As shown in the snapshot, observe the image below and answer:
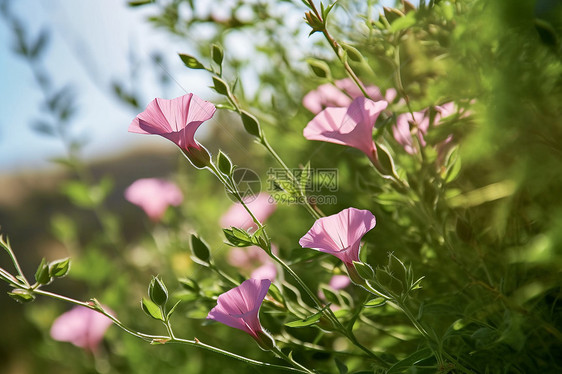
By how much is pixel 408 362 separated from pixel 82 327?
58cm

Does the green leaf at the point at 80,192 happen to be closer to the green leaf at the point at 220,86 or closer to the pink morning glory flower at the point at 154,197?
the pink morning glory flower at the point at 154,197

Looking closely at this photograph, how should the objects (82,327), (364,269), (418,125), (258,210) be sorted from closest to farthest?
1. (364,269)
2. (418,125)
3. (258,210)
4. (82,327)

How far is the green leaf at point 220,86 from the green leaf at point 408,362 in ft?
0.61

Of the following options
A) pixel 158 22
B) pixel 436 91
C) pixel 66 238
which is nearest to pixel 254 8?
pixel 158 22

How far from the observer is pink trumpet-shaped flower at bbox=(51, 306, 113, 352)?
0.70m

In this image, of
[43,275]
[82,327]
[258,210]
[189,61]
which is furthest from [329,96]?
[82,327]

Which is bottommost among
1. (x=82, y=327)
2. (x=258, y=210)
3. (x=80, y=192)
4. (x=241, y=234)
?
(x=82, y=327)

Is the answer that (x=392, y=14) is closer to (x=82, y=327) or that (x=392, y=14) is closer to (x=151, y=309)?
(x=151, y=309)

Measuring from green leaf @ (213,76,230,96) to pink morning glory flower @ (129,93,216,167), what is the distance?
3 centimetres

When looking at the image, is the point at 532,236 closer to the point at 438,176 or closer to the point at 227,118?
the point at 438,176

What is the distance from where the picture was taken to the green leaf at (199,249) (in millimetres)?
353

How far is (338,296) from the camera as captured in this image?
37cm

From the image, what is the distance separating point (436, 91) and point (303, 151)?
0.92 ft

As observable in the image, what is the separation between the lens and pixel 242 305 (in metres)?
0.31
